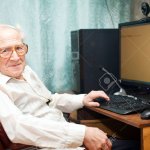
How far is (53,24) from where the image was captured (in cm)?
231

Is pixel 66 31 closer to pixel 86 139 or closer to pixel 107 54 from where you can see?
pixel 107 54

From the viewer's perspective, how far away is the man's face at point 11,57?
4.87 feet

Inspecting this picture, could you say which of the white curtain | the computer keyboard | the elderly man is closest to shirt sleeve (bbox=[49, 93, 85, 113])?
the elderly man

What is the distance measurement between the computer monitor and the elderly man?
315 mm

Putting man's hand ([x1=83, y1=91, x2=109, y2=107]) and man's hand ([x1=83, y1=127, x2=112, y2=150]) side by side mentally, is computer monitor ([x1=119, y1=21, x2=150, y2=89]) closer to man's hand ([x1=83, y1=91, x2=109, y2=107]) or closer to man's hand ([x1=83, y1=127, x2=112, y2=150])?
man's hand ([x1=83, y1=91, x2=109, y2=107])

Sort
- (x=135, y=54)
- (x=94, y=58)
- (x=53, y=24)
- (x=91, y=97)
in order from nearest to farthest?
(x=91, y=97), (x=135, y=54), (x=94, y=58), (x=53, y=24)

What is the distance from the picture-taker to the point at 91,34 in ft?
6.84

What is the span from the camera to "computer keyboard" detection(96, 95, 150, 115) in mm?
1547

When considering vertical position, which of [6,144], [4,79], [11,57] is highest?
[11,57]

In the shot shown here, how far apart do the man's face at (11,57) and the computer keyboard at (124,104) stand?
1.73ft

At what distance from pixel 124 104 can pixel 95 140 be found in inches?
18.5

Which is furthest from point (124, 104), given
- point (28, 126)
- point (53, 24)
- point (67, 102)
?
point (53, 24)

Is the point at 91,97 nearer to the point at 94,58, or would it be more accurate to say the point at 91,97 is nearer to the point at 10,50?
the point at 94,58

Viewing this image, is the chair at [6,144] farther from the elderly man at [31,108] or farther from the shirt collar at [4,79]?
the shirt collar at [4,79]
